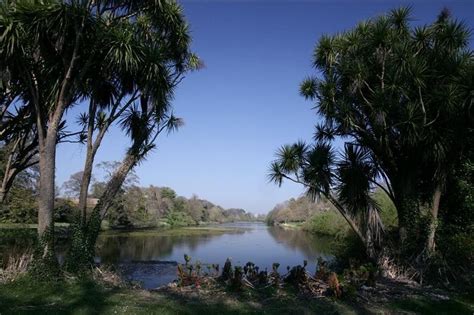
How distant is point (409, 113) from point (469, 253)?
4.22 m

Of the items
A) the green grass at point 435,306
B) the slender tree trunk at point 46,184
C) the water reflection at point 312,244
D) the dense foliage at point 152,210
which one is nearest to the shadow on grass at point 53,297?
the slender tree trunk at point 46,184

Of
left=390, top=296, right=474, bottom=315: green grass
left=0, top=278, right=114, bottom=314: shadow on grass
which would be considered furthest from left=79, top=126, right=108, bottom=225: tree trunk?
left=390, top=296, right=474, bottom=315: green grass

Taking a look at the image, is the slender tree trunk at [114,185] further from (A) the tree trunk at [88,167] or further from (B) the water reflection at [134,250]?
(B) the water reflection at [134,250]

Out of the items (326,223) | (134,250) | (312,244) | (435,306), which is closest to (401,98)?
(435,306)

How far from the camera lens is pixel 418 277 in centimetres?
1045

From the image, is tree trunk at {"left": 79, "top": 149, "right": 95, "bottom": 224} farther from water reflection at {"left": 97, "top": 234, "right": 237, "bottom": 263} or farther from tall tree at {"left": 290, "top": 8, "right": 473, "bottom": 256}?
water reflection at {"left": 97, "top": 234, "right": 237, "bottom": 263}

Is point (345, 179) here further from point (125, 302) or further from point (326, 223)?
point (326, 223)

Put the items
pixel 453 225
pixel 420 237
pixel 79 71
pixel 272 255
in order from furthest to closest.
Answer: pixel 272 255
pixel 453 225
pixel 420 237
pixel 79 71

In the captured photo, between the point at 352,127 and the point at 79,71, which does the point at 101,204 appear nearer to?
the point at 79,71

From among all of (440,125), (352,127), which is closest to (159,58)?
(352,127)

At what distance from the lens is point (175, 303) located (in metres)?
7.02

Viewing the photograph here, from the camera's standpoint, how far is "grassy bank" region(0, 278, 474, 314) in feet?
21.3

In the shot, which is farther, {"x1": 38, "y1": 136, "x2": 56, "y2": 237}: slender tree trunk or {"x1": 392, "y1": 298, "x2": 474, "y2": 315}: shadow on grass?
{"x1": 38, "y1": 136, "x2": 56, "y2": 237}: slender tree trunk

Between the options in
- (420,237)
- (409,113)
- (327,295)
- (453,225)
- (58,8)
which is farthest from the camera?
(453,225)
